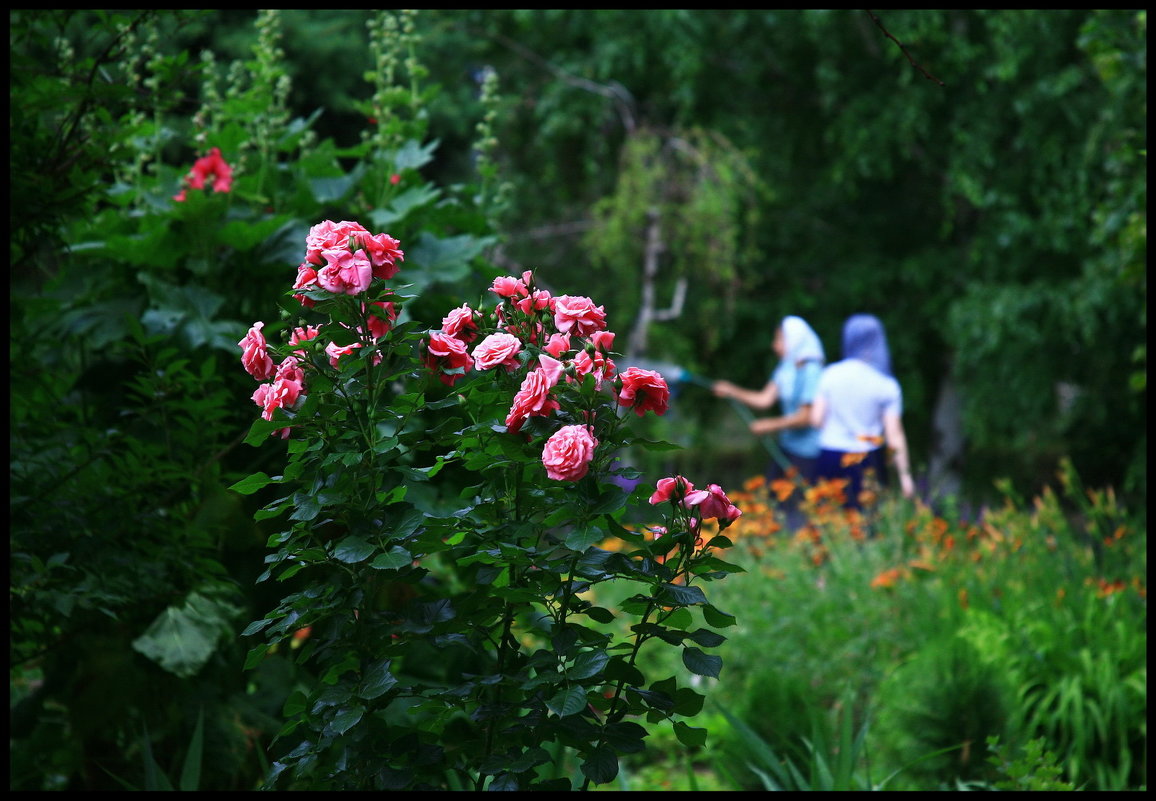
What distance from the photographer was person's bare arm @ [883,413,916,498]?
5145 mm

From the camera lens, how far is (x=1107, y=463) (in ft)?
33.5

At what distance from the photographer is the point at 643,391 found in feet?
4.76

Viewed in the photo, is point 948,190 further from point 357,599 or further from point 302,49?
point 357,599

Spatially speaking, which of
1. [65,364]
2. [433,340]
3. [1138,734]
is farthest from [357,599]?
[1138,734]

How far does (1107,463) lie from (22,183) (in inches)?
403

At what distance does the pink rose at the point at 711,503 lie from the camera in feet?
4.67

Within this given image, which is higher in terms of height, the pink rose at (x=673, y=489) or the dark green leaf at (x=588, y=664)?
the pink rose at (x=673, y=489)

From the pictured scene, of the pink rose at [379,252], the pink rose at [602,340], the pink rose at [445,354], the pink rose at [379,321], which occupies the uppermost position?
the pink rose at [379,252]

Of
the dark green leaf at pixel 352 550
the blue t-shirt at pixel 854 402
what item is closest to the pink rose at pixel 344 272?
the dark green leaf at pixel 352 550

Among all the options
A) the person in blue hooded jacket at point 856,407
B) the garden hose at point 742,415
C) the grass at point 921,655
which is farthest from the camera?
the garden hose at point 742,415

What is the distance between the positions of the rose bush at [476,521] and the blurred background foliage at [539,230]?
0.72 meters

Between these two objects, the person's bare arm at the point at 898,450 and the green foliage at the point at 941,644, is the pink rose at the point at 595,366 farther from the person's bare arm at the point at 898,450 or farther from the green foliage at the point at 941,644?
the person's bare arm at the point at 898,450

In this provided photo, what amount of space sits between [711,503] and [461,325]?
0.45 m

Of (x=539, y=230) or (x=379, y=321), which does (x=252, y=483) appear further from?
(x=539, y=230)
